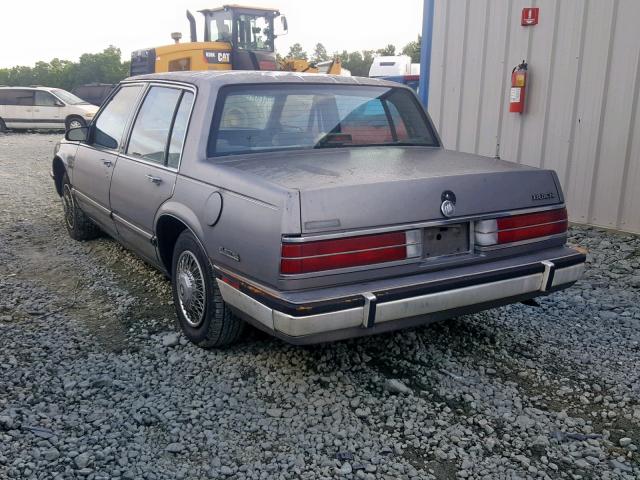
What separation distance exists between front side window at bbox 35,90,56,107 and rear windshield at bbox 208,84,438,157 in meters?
20.1

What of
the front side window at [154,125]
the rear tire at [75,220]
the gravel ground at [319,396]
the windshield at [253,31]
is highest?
the windshield at [253,31]

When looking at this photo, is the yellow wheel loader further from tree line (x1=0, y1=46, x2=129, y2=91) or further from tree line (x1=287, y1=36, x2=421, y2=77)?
tree line (x1=287, y1=36, x2=421, y2=77)

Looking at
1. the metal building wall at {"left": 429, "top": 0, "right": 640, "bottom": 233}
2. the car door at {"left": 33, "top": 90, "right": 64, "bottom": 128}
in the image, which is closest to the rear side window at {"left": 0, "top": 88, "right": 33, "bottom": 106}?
the car door at {"left": 33, "top": 90, "right": 64, "bottom": 128}

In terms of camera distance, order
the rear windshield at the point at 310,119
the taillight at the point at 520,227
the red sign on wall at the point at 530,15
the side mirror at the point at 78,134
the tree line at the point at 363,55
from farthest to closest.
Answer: the tree line at the point at 363,55, the red sign on wall at the point at 530,15, the side mirror at the point at 78,134, the rear windshield at the point at 310,119, the taillight at the point at 520,227

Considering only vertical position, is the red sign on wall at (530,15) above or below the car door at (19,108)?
above

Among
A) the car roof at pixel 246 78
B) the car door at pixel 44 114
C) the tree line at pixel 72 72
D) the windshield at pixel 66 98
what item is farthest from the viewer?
the tree line at pixel 72 72

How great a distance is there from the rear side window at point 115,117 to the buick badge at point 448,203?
107 inches

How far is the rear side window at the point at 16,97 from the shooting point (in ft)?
71.4

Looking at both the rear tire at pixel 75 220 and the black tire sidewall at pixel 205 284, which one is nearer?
the black tire sidewall at pixel 205 284

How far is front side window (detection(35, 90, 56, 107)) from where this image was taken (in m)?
21.9

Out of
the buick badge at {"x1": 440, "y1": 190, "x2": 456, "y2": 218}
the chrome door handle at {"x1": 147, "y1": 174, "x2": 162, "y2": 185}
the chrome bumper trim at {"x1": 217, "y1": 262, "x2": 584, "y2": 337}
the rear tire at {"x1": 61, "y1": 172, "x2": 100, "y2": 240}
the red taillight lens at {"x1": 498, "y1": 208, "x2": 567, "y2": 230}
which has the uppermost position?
the buick badge at {"x1": 440, "y1": 190, "x2": 456, "y2": 218}

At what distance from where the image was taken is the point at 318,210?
3.02 metres

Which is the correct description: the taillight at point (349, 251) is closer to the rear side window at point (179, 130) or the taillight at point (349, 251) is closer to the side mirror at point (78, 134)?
the rear side window at point (179, 130)

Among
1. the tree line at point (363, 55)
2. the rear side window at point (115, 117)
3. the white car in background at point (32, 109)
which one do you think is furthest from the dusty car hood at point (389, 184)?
the tree line at point (363, 55)
